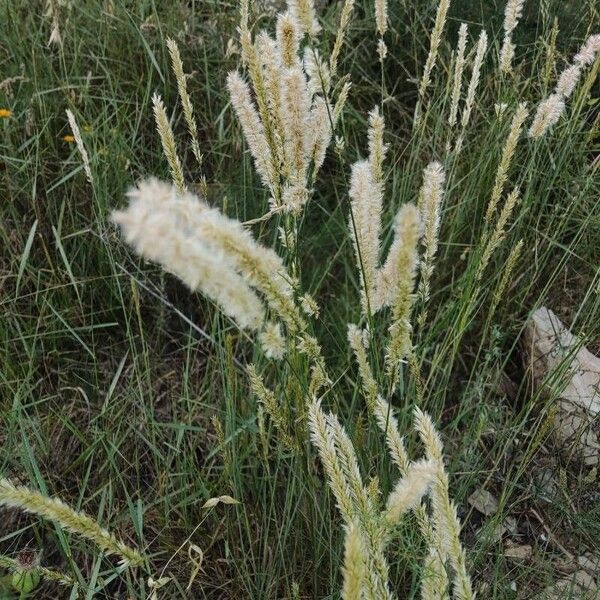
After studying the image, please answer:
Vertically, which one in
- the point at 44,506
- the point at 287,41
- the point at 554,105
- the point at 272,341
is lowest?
the point at 44,506

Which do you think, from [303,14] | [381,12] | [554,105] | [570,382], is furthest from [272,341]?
[570,382]

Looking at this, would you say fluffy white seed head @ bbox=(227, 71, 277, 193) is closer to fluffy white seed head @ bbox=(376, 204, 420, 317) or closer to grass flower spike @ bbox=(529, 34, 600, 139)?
fluffy white seed head @ bbox=(376, 204, 420, 317)

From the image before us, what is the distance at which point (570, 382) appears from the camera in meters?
2.32

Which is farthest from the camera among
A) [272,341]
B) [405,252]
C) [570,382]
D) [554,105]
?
[570,382]

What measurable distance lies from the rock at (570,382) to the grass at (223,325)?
0.22 ft

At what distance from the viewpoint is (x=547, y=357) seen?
98.1 inches

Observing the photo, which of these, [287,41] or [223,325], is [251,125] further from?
[223,325]

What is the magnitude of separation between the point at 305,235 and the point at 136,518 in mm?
1310

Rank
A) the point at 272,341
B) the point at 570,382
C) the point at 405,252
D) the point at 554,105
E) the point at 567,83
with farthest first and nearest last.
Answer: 1. the point at 570,382
2. the point at 567,83
3. the point at 554,105
4. the point at 272,341
5. the point at 405,252

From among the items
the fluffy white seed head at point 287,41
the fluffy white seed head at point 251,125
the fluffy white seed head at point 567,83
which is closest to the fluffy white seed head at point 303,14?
the fluffy white seed head at point 287,41

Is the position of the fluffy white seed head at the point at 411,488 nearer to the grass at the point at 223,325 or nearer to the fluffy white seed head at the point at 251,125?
the grass at the point at 223,325

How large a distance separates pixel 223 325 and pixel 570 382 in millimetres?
1094

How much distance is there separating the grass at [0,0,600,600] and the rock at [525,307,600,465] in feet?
0.22

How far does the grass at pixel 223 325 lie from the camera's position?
193cm
